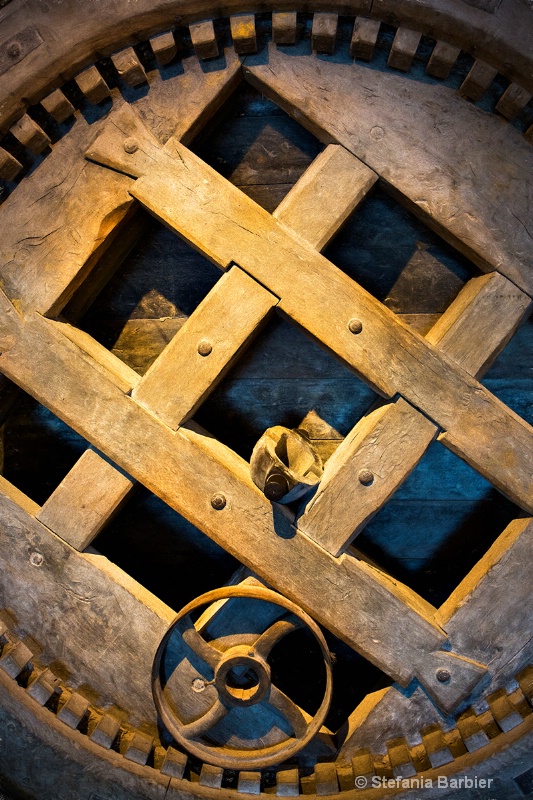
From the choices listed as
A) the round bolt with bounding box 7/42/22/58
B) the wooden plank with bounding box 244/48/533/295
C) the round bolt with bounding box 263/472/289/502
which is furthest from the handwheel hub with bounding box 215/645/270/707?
the round bolt with bounding box 7/42/22/58

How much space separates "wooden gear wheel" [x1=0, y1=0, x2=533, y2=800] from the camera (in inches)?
105

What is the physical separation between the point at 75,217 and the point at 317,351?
4.50 ft

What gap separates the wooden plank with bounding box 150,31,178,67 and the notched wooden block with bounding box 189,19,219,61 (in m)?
0.10

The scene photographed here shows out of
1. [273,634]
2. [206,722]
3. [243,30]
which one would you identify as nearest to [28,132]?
[243,30]

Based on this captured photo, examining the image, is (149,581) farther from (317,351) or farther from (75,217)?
(75,217)

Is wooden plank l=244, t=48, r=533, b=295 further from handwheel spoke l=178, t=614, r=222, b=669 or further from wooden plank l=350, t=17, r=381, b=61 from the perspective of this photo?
handwheel spoke l=178, t=614, r=222, b=669

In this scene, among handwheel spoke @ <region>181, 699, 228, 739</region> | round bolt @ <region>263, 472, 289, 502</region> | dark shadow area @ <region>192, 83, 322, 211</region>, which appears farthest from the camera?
dark shadow area @ <region>192, 83, 322, 211</region>

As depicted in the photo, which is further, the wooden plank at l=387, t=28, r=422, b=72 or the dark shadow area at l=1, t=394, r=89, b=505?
the dark shadow area at l=1, t=394, r=89, b=505

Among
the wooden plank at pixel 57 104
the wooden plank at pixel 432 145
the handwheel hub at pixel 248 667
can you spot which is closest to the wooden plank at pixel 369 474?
the handwheel hub at pixel 248 667

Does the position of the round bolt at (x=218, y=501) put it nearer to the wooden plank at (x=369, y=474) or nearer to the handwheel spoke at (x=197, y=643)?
the wooden plank at (x=369, y=474)

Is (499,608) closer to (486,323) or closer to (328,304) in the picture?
(486,323)

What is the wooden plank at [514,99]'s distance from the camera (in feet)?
8.59

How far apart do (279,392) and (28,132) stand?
1753 mm

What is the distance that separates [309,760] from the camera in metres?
2.86
